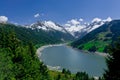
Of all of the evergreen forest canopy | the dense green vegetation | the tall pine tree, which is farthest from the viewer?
the dense green vegetation

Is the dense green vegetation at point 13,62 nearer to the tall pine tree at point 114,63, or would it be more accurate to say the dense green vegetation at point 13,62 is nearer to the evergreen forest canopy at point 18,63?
the evergreen forest canopy at point 18,63

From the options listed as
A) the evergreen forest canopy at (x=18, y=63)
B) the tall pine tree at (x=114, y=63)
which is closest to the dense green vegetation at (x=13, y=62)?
the evergreen forest canopy at (x=18, y=63)

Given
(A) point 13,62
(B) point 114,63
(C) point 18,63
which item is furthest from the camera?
(C) point 18,63

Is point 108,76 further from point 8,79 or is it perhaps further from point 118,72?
point 8,79

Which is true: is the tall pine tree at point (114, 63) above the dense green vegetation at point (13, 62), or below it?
below

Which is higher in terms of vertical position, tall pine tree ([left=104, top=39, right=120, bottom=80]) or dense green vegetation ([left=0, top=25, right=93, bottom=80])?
dense green vegetation ([left=0, top=25, right=93, bottom=80])

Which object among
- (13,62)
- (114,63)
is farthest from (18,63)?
(114,63)

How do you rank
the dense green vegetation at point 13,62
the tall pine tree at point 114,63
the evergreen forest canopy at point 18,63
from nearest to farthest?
the tall pine tree at point 114,63, the evergreen forest canopy at point 18,63, the dense green vegetation at point 13,62

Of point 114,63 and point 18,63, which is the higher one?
point 18,63

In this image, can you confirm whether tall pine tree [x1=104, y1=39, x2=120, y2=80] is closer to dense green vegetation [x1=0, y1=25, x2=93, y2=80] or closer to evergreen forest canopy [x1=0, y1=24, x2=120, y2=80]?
evergreen forest canopy [x1=0, y1=24, x2=120, y2=80]

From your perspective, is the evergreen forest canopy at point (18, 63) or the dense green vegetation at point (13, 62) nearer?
the evergreen forest canopy at point (18, 63)

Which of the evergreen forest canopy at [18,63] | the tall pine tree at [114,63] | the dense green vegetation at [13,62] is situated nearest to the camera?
the tall pine tree at [114,63]

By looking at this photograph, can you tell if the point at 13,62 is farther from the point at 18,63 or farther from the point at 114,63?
the point at 114,63

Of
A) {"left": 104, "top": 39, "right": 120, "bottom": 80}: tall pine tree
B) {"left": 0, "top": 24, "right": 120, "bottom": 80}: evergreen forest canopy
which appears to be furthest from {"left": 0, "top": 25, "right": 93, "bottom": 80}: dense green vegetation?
{"left": 104, "top": 39, "right": 120, "bottom": 80}: tall pine tree
